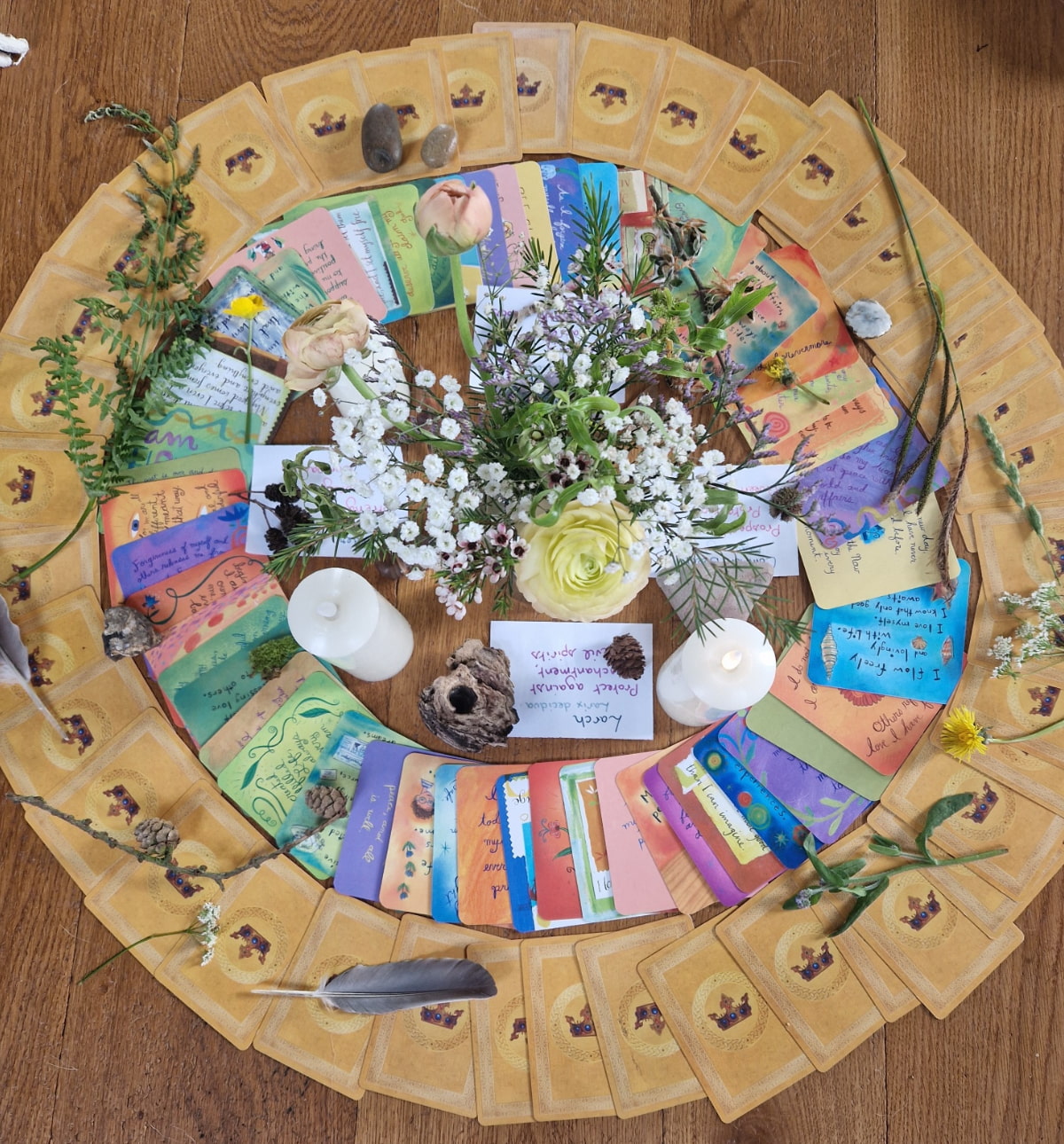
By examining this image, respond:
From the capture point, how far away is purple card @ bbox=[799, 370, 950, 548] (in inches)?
46.5

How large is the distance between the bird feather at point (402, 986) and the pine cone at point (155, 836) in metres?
0.23

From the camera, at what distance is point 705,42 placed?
127 centimetres

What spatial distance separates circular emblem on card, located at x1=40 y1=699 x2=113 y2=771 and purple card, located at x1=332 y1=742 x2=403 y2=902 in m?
0.37

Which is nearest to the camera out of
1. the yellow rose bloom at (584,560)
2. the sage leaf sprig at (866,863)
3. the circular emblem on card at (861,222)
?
the yellow rose bloom at (584,560)

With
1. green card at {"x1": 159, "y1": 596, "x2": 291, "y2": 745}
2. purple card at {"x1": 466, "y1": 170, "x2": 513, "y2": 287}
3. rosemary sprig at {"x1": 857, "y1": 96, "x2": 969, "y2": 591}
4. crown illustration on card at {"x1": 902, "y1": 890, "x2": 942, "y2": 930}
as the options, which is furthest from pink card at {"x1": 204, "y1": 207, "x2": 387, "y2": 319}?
crown illustration on card at {"x1": 902, "y1": 890, "x2": 942, "y2": 930}

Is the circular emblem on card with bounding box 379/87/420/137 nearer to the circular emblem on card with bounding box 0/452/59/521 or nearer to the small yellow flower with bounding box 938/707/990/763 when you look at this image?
the circular emblem on card with bounding box 0/452/59/521

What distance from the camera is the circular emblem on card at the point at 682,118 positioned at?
1231 mm

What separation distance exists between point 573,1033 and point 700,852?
0.30 meters

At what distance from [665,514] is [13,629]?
3.00ft

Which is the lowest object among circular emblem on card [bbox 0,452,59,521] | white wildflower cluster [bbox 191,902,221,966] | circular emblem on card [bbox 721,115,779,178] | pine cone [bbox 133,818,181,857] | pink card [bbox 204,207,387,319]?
white wildflower cluster [bbox 191,902,221,966]

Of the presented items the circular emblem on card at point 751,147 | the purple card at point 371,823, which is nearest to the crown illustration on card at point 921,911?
the purple card at point 371,823

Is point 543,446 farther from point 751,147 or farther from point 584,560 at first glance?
A: point 751,147

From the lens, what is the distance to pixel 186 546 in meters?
1.19

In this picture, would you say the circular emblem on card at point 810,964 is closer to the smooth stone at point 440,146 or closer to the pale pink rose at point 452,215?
the pale pink rose at point 452,215
